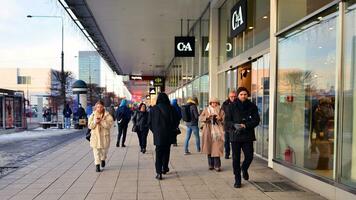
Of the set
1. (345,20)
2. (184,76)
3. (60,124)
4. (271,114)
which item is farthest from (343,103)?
(60,124)

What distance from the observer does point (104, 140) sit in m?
10.0

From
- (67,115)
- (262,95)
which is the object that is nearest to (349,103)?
(262,95)

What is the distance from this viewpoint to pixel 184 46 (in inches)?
723

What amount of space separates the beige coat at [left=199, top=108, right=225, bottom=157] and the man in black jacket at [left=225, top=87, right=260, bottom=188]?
61.3 inches

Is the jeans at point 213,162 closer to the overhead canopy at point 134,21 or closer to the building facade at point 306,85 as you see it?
the building facade at point 306,85

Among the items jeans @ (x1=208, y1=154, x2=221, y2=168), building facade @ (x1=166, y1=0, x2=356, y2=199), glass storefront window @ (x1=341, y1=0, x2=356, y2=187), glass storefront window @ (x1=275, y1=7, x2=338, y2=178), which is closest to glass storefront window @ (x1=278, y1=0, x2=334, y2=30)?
building facade @ (x1=166, y1=0, x2=356, y2=199)

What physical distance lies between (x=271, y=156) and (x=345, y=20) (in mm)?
3918

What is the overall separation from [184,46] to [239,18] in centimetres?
687

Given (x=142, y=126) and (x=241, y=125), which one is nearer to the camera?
(x=241, y=125)

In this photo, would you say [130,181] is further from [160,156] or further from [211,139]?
[211,139]

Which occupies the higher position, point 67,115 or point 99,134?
point 99,134

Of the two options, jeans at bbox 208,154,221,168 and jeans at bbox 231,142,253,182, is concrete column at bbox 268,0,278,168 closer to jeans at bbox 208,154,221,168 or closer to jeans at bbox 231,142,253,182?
jeans at bbox 208,154,221,168

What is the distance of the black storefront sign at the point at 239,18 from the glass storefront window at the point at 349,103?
4533 millimetres

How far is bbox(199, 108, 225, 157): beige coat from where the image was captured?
9.58 meters
